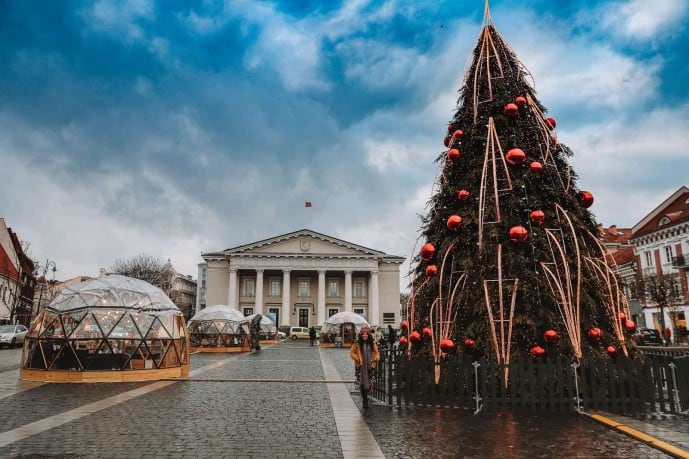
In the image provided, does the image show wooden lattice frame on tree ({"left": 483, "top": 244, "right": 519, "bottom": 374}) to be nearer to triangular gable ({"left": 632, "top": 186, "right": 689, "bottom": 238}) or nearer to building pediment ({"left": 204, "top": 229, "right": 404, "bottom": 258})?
triangular gable ({"left": 632, "top": 186, "right": 689, "bottom": 238})

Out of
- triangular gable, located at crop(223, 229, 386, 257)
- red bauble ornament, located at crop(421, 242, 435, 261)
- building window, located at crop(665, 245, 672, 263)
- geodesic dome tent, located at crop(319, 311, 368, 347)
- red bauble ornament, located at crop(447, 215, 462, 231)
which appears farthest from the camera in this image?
triangular gable, located at crop(223, 229, 386, 257)

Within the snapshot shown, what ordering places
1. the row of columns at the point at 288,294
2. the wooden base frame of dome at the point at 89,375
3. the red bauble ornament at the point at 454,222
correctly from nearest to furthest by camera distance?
1. the red bauble ornament at the point at 454,222
2. the wooden base frame of dome at the point at 89,375
3. the row of columns at the point at 288,294

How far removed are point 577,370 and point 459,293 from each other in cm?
245

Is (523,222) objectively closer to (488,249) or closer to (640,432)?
(488,249)

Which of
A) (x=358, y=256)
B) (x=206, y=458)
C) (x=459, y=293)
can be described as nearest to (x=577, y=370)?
(x=459, y=293)

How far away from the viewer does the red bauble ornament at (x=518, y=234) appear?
29.5 feet

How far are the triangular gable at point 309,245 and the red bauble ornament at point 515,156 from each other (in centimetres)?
5600

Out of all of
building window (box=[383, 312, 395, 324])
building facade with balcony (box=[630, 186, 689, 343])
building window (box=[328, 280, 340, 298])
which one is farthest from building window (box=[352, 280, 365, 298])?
building facade with balcony (box=[630, 186, 689, 343])

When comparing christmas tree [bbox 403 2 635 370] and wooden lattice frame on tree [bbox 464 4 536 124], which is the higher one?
wooden lattice frame on tree [bbox 464 4 536 124]

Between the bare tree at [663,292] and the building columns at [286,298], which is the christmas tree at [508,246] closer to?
the bare tree at [663,292]

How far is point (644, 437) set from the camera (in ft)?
22.8

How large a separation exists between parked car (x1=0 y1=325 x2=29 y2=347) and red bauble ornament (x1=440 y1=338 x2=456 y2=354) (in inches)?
1250

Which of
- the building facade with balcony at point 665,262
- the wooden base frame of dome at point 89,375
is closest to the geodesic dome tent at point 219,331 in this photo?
the wooden base frame of dome at point 89,375

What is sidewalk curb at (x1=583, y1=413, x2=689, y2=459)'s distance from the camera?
6117 mm
